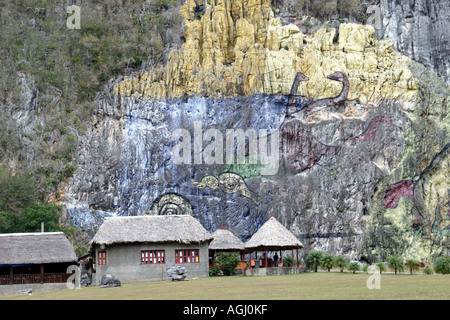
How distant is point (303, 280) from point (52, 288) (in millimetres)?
14718

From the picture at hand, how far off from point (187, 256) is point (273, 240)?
208 inches

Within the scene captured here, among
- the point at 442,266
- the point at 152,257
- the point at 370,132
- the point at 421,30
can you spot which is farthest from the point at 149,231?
the point at 421,30

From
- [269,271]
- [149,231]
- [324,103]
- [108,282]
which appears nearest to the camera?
[108,282]

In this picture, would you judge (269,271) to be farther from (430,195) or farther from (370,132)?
(430,195)

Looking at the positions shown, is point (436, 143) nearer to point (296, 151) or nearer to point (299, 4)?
point (296, 151)

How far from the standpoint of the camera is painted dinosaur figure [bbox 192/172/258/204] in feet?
196

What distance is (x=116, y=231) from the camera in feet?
138

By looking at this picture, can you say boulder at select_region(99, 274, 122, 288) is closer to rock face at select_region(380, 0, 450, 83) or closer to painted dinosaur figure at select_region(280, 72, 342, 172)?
painted dinosaur figure at select_region(280, 72, 342, 172)

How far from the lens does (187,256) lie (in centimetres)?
4303

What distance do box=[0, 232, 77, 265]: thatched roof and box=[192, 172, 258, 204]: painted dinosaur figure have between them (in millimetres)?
19231

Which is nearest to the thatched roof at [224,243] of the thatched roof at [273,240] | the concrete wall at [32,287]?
the thatched roof at [273,240]
